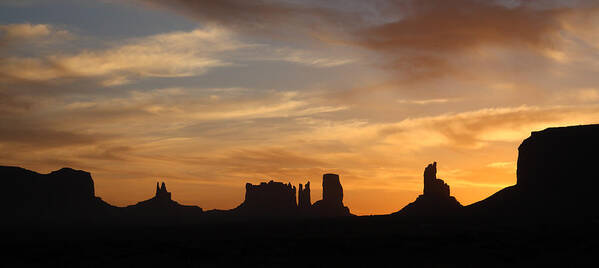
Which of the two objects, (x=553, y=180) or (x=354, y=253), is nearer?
(x=354, y=253)

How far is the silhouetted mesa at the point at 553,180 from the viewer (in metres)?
148

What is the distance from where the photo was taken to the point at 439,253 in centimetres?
6419

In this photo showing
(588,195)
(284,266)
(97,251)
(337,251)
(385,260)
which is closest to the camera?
(284,266)

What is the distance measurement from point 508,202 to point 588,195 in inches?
884

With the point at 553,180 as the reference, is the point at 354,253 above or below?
below

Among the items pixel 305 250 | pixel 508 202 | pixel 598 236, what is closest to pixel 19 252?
pixel 305 250

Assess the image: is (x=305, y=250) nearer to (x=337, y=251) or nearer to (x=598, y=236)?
(x=337, y=251)

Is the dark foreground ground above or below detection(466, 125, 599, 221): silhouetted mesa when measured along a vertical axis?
below

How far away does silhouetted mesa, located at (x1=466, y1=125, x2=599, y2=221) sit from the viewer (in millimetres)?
148000

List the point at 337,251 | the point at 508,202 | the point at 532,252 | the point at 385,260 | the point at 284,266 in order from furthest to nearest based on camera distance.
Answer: the point at 508,202
the point at 337,251
the point at 532,252
the point at 385,260
the point at 284,266

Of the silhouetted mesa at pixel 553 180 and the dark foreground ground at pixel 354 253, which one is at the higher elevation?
the silhouetted mesa at pixel 553 180

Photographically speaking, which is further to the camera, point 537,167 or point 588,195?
point 537,167

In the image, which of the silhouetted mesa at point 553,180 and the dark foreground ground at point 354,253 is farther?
the silhouetted mesa at point 553,180

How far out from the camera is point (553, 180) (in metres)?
161
